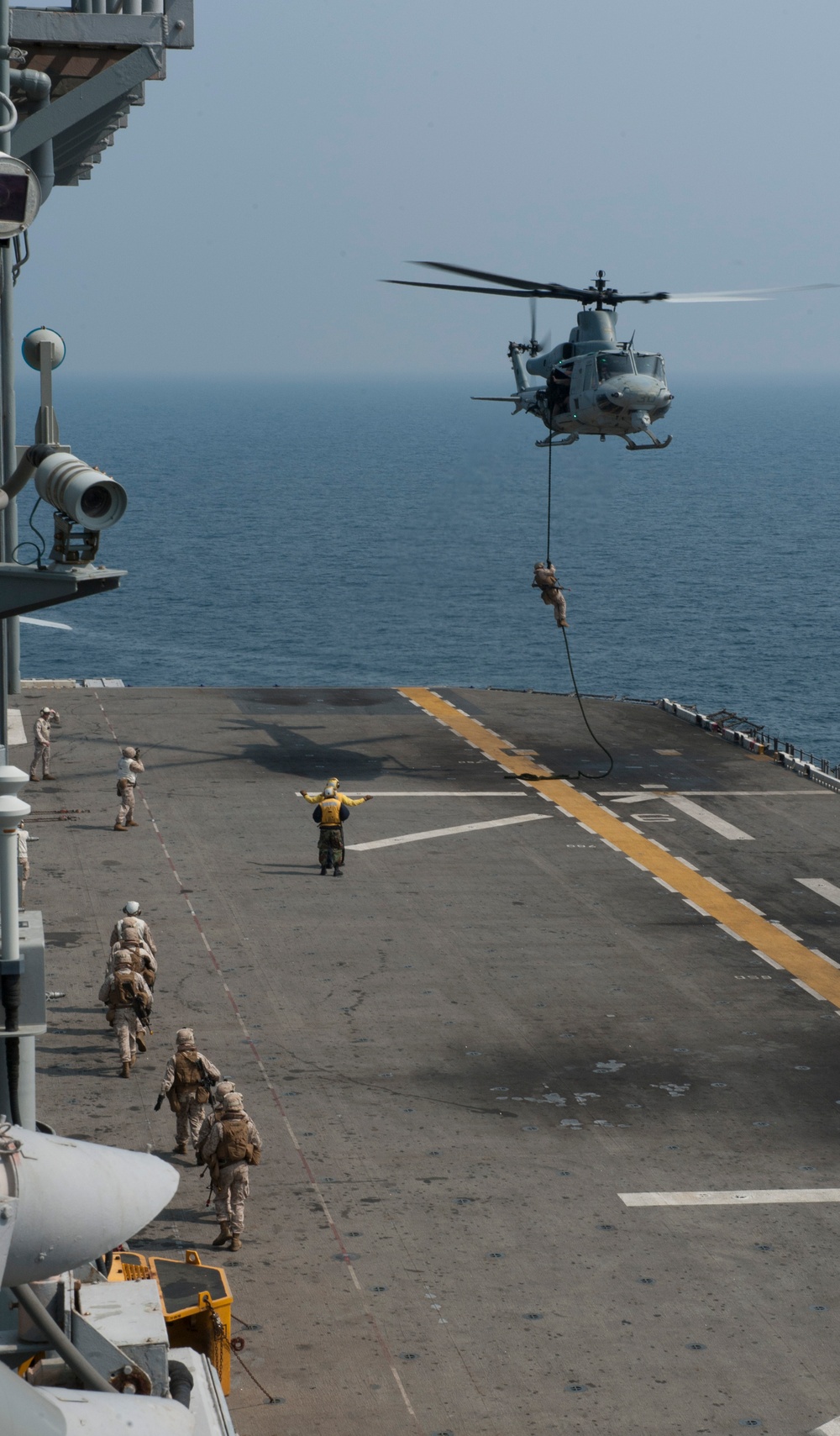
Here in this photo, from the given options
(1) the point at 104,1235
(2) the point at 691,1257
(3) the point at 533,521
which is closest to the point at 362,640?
(3) the point at 533,521

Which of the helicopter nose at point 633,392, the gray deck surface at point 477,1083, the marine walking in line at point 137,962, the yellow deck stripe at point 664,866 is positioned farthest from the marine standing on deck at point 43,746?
the helicopter nose at point 633,392

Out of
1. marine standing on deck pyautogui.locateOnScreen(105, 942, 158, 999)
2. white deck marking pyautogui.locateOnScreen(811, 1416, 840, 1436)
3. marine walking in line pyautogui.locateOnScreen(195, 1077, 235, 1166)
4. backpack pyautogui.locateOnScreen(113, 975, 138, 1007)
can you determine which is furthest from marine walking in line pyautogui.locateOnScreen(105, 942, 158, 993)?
white deck marking pyautogui.locateOnScreen(811, 1416, 840, 1436)

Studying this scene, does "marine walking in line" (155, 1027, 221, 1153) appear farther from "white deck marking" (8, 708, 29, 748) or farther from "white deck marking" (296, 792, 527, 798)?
"white deck marking" (8, 708, 29, 748)

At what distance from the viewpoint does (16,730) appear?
127ft

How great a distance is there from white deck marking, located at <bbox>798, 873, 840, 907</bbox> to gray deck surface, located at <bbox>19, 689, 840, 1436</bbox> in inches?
8.2

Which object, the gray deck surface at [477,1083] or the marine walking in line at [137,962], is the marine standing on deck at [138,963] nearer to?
the marine walking in line at [137,962]

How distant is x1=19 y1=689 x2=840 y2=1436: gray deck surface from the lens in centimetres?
1416

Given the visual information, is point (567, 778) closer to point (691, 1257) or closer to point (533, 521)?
point (691, 1257)

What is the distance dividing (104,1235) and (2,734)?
12051mm

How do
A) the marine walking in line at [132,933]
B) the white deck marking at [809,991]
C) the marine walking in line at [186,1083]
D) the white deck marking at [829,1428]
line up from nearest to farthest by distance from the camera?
the white deck marking at [829,1428], the marine walking in line at [186,1083], the marine walking in line at [132,933], the white deck marking at [809,991]

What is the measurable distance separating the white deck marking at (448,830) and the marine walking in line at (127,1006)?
10726mm

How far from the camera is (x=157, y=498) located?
16738 cm

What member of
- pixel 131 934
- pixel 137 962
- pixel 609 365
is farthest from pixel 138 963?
pixel 609 365

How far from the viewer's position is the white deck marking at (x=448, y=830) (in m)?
31.4
